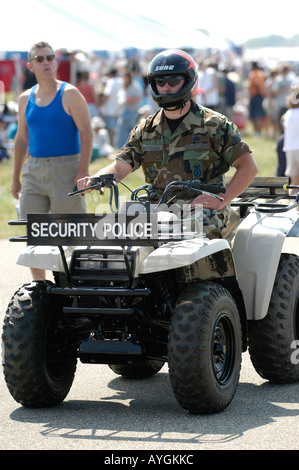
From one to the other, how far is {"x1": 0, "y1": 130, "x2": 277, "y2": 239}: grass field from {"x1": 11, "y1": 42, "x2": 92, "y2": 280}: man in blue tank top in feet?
9.57

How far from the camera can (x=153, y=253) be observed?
17.6 ft

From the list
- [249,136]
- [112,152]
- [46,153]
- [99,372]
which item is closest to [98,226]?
[99,372]

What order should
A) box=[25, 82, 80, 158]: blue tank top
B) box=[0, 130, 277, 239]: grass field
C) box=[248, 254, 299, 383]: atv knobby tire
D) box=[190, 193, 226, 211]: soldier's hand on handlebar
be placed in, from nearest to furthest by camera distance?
1. box=[190, 193, 226, 211]: soldier's hand on handlebar
2. box=[248, 254, 299, 383]: atv knobby tire
3. box=[25, 82, 80, 158]: blue tank top
4. box=[0, 130, 277, 239]: grass field

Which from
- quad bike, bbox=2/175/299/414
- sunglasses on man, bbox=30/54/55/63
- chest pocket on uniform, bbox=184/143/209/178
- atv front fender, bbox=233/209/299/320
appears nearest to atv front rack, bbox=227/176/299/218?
atv front fender, bbox=233/209/299/320

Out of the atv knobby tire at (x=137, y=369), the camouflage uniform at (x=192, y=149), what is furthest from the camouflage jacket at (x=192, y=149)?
the atv knobby tire at (x=137, y=369)

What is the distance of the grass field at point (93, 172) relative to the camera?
14.9m

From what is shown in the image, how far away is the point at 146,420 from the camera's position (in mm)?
5449

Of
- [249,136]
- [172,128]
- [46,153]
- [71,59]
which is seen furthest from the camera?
[249,136]

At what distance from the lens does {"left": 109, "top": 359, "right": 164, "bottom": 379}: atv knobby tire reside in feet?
21.3

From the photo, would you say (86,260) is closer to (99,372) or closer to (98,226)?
(98,226)

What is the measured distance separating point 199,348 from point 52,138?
3.55 meters

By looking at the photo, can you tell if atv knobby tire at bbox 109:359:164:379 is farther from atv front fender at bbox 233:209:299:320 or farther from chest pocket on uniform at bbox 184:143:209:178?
chest pocket on uniform at bbox 184:143:209:178

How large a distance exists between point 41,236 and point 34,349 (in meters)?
0.64

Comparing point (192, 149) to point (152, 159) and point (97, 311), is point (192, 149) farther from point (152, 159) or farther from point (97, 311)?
point (97, 311)
